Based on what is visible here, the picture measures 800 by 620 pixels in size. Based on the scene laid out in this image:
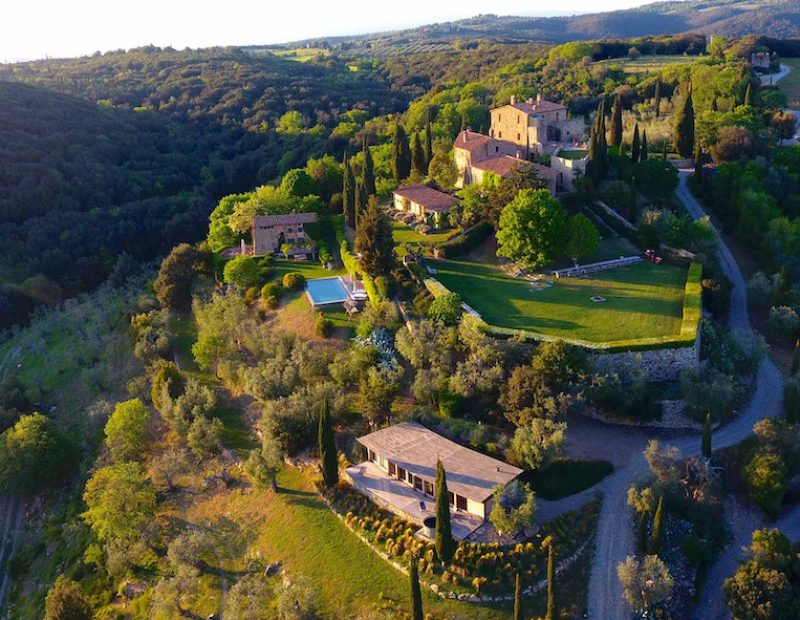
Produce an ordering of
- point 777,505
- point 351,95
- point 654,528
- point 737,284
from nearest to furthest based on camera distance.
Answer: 1. point 654,528
2. point 777,505
3. point 737,284
4. point 351,95

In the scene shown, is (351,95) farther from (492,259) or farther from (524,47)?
(492,259)

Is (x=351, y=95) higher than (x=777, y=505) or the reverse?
higher

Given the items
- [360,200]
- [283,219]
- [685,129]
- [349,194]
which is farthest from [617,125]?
[283,219]

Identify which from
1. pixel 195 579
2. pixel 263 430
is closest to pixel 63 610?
pixel 195 579

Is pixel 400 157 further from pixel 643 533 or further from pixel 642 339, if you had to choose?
pixel 643 533

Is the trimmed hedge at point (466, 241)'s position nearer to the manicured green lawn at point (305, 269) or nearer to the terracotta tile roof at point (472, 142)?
the manicured green lawn at point (305, 269)

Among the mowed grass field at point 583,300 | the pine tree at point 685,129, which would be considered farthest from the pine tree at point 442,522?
the pine tree at point 685,129

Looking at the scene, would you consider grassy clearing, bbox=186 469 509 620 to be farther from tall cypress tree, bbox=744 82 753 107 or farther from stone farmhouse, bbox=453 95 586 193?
tall cypress tree, bbox=744 82 753 107

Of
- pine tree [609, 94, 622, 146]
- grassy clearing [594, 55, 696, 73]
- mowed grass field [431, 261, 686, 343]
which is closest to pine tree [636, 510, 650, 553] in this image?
mowed grass field [431, 261, 686, 343]
